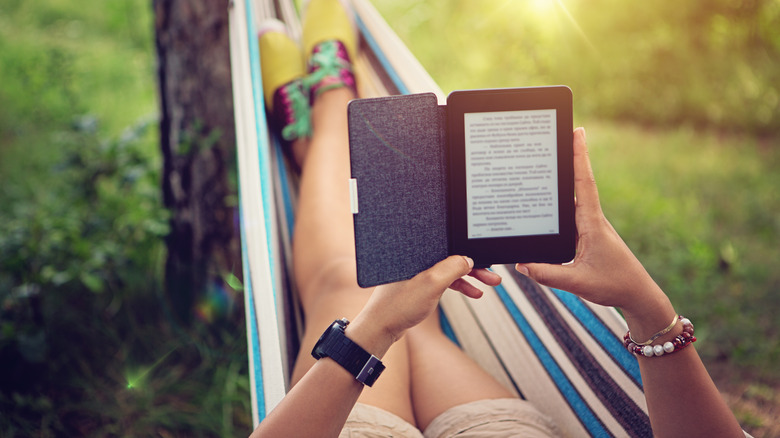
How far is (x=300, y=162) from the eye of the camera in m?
1.62

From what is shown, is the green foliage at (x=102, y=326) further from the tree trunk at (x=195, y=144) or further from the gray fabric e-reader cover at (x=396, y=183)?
the gray fabric e-reader cover at (x=396, y=183)

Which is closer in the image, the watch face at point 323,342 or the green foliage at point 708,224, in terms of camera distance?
the watch face at point 323,342

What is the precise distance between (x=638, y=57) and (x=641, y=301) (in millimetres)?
4395

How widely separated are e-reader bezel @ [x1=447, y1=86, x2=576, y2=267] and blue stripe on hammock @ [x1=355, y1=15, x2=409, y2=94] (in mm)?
648

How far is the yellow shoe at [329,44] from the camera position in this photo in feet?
5.52

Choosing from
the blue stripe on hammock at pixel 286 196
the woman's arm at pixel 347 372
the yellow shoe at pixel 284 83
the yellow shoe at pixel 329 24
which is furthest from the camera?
the yellow shoe at pixel 329 24

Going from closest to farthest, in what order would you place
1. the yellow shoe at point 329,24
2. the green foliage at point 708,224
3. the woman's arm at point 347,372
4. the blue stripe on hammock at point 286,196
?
the woman's arm at point 347,372 → the blue stripe on hammock at point 286,196 → the yellow shoe at point 329,24 → the green foliage at point 708,224

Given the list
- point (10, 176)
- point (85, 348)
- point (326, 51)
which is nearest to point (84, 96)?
point (10, 176)

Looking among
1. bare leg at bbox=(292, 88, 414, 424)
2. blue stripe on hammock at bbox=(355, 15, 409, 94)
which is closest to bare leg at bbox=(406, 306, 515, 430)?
bare leg at bbox=(292, 88, 414, 424)

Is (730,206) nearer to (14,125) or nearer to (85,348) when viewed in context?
(85,348)

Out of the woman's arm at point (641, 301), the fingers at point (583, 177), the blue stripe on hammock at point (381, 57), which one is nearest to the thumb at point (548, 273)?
the woman's arm at point (641, 301)

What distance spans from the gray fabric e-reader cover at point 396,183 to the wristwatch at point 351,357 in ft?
0.33

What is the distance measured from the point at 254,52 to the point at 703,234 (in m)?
2.29

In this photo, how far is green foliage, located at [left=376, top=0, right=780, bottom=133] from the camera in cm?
403
